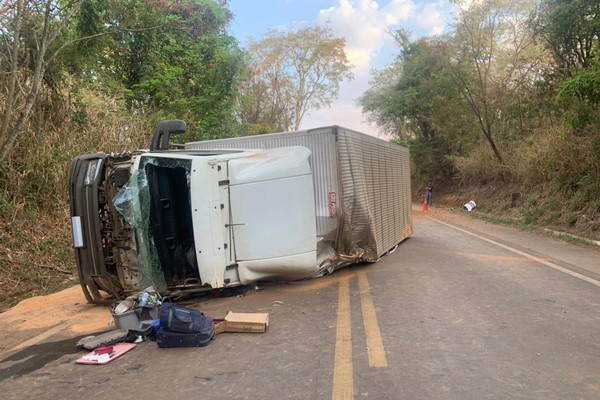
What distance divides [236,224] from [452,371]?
3306mm

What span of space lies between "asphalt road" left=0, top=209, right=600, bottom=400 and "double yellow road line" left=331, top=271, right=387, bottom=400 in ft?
0.04

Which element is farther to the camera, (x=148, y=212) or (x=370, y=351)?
(x=148, y=212)

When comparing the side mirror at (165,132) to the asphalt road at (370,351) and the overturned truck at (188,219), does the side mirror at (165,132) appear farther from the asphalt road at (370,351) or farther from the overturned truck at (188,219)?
the asphalt road at (370,351)

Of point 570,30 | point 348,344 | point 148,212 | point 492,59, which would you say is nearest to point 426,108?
point 492,59

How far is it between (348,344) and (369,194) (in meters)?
4.20

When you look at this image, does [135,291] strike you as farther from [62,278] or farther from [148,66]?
[148,66]

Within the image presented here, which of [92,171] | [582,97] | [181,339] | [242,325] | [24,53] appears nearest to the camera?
[181,339]

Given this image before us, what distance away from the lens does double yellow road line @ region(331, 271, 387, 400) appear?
358cm

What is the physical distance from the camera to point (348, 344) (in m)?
4.48

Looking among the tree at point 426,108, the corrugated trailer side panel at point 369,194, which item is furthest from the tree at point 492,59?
the corrugated trailer side panel at point 369,194

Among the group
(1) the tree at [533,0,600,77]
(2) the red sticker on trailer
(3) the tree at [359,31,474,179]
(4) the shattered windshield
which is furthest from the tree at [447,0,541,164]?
(4) the shattered windshield

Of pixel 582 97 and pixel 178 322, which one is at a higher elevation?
pixel 582 97

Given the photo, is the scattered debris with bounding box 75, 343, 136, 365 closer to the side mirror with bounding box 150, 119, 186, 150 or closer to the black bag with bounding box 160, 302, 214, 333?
the black bag with bounding box 160, 302, 214, 333

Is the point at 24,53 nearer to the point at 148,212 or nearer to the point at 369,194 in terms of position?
the point at 148,212
